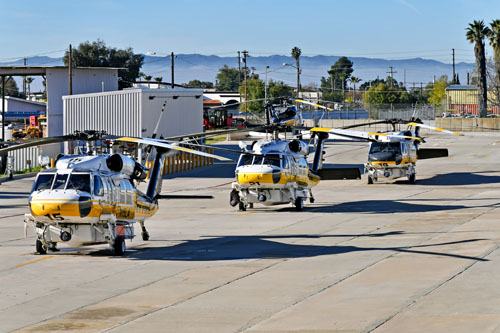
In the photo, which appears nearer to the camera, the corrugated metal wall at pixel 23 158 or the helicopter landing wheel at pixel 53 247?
the helicopter landing wheel at pixel 53 247

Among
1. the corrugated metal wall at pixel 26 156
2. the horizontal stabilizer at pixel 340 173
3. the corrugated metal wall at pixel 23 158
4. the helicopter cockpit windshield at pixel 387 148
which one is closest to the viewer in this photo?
the horizontal stabilizer at pixel 340 173

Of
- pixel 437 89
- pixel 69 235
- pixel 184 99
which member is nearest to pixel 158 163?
pixel 69 235

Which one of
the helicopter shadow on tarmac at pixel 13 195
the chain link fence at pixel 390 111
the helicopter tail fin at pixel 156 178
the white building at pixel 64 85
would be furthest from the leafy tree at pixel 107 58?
the helicopter tail fin at pixel 156 178

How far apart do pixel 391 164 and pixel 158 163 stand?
20026mm

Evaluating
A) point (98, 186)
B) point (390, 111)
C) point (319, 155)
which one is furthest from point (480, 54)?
point (98, 186)

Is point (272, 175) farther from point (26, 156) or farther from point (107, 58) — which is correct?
point (107, 58)

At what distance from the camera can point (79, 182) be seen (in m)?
21.1

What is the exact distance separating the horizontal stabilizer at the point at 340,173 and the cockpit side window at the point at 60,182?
16.1 meters

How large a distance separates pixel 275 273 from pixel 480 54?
88.0m

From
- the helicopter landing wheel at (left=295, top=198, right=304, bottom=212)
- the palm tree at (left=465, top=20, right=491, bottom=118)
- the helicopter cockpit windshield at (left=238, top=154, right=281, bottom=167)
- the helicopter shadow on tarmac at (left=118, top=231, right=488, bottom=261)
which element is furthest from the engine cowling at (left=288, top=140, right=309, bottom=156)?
the palm tree at (left=465, top=20, right=491, bottom=118)

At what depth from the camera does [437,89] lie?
16850 cm

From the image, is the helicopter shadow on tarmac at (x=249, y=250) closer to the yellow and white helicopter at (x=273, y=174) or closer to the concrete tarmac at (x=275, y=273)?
the concrete tarmac at (x=275, y=273)

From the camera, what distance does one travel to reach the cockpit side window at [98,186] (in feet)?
69.5

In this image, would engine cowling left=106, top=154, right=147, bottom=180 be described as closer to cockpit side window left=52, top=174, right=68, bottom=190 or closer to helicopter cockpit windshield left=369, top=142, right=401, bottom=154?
cockpit side window left=52, top=174, right=68, bottom=190
